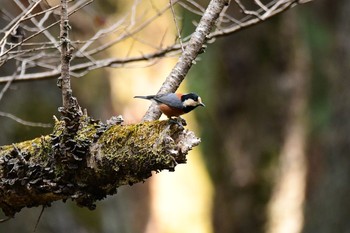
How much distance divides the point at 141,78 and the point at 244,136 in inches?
242

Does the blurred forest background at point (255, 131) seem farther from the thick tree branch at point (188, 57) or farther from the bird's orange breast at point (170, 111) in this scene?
the bird's orange breast at point (170, 111)

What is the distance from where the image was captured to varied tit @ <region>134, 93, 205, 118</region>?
2.35 metres

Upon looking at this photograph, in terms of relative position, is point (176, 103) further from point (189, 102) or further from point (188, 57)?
point (188, 57)

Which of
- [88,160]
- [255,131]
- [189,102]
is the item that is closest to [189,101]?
[189,102]

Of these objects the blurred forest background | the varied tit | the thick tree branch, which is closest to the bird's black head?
the varied tit

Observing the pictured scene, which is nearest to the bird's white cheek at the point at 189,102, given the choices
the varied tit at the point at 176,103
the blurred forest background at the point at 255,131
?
the varied tit at the point at 176,103

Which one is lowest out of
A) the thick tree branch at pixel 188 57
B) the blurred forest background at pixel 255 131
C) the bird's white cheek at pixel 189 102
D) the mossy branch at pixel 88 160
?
the mossy branch at pixel 88 160

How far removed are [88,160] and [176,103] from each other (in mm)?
351

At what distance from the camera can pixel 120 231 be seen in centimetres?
673

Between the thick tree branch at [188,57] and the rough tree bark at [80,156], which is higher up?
the thick tree branch at [188,57]

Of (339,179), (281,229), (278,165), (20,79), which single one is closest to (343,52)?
(339,179)

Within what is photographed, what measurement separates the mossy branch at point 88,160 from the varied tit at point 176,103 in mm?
125

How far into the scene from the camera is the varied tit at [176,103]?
2.35m

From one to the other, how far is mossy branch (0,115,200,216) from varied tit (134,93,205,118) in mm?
125
